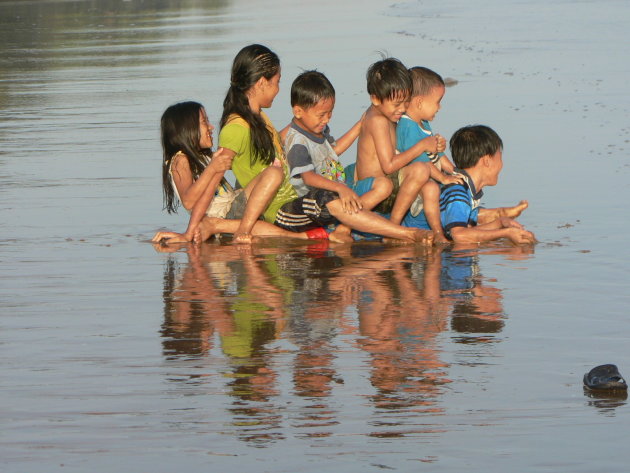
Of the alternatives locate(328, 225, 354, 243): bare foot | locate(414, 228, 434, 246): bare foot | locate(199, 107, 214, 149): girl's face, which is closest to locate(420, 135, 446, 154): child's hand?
locate(414, 228, 434, 246): bare foot

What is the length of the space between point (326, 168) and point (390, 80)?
2.20 ft

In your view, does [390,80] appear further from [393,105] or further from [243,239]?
[243,239]

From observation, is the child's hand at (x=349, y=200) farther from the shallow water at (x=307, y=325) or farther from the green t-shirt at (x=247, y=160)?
the green t-shirt at (x=247, y=160)

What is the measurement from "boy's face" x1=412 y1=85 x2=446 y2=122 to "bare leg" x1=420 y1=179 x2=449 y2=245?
562 mm

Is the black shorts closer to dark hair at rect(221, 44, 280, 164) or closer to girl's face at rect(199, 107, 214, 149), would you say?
dark hair at rect(221, 44, 280, 164)

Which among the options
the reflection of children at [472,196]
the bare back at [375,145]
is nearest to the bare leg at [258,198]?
the bare back at [375,145]

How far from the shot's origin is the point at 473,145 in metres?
7.12

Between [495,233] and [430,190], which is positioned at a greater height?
[430,190]

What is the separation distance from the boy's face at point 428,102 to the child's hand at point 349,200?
739mm


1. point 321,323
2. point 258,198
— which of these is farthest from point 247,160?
point 321,323

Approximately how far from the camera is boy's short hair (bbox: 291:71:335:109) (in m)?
6.99

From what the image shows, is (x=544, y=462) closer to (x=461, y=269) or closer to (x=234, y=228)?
(x=461, y=269)

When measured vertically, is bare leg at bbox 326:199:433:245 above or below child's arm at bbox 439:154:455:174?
below

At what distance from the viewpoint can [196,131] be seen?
7.45m
